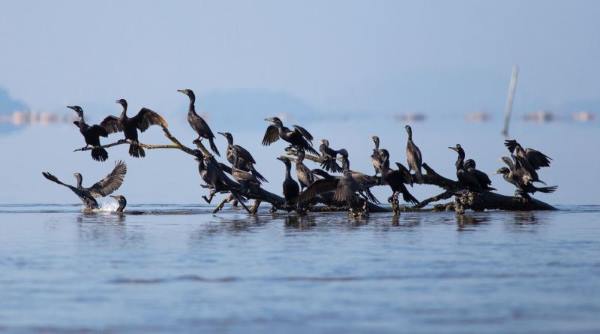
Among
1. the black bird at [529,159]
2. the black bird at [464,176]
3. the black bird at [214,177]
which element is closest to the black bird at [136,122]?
the black bird at [214,177]

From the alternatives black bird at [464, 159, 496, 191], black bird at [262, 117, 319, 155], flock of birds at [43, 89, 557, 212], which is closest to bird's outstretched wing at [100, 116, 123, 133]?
flock of birds at [43, 89, 557, 212]

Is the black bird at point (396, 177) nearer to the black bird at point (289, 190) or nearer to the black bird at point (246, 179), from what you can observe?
the black bird at point (289, 190)

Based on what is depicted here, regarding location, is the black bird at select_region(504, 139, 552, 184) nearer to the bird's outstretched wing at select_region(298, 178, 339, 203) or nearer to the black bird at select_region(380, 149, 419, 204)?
the black bird at select_region(380, 149, 419, 204)

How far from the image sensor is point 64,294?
14039 millimetres

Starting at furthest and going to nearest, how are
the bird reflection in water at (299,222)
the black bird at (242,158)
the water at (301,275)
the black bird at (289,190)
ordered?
the black bird at (242,158)
the black bird at (289,190)
the bird reflection in water at (299,222)
the water at (301,275)

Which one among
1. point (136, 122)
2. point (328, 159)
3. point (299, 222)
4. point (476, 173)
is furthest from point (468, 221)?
point (136, 122)

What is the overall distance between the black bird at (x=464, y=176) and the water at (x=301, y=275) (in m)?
1.79

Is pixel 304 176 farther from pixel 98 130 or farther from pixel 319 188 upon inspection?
pixel 98 130

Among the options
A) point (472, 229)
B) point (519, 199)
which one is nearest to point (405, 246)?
point (472, 229)

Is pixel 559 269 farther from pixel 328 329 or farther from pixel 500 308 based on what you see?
pixel 328 329

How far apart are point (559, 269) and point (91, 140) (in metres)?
11.7

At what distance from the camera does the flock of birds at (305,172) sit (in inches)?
915

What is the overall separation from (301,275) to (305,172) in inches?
355

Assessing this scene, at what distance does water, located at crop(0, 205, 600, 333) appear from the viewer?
12578 mm
